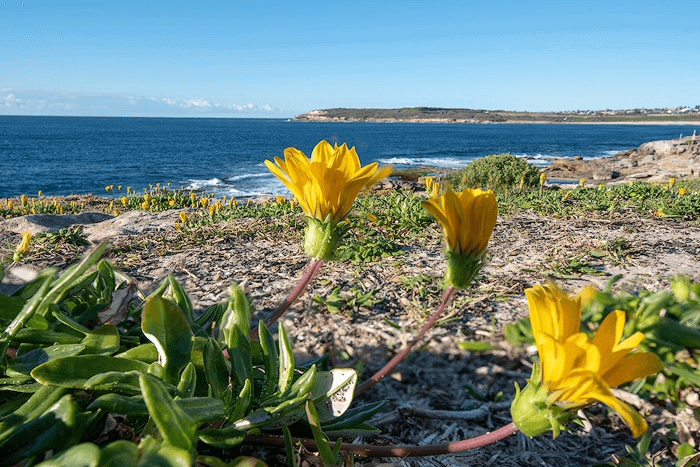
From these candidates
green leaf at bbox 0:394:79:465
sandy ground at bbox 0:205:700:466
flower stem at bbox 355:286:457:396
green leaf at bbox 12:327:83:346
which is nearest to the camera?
green leaf at bbox 0:394:79:465

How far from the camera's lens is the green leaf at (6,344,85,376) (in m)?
1.04

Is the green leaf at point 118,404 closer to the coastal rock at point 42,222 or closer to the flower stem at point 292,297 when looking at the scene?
Result: the flower stem at point 292,297

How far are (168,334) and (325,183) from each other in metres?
0.64

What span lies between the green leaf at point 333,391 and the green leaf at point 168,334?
1.01ft

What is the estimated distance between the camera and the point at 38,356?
3.55 feet

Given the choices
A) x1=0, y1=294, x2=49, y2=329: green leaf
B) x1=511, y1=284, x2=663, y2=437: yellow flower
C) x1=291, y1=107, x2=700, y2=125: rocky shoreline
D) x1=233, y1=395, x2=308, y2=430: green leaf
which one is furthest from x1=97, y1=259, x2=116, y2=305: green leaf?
x1=291, y1=107, x2=700, y2=125: rocky shoreline

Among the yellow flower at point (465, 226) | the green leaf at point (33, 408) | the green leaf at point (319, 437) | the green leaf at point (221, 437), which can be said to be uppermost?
the yellow flower at point (465, 226)

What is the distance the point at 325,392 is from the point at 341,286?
5.98 feet

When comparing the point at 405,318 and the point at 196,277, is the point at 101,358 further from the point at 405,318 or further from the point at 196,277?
the point at 196,277

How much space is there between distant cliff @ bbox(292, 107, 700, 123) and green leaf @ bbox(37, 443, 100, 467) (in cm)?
15727

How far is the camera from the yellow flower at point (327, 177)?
140cm

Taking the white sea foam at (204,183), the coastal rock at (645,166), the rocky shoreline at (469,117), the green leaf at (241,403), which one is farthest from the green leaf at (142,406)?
the rocky shoreline at (469,117)

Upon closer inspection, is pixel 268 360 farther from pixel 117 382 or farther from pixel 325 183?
pixel 325 183

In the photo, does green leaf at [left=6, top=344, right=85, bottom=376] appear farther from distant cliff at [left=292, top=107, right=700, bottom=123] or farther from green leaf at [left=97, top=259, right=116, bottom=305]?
distant cliff at [left=292, top=107, right=700, bottom=123]
